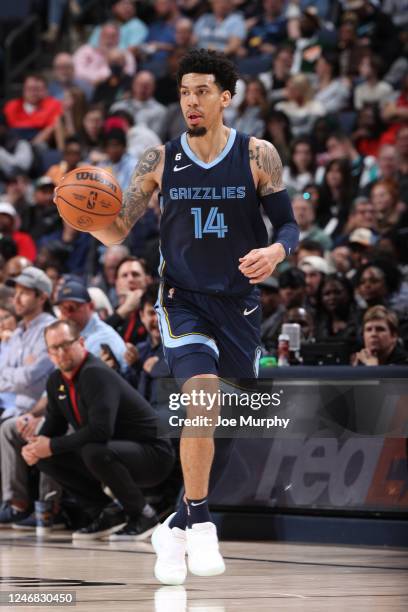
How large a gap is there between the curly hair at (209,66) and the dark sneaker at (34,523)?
4.29 m

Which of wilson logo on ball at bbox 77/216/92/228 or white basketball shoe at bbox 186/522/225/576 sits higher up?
wilson logo on ball at bbox 77/216/92/228

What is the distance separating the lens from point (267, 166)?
564cm

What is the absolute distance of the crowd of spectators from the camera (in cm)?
909

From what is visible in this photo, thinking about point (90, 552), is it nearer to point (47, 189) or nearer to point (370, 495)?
point (370, 495)

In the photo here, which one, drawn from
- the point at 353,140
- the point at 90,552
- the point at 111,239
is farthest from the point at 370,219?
the point at 111,239

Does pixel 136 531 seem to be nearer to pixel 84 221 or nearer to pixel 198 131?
pixel 84 221

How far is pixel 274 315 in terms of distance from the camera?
30.3 feet

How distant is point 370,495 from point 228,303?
96.2 inches

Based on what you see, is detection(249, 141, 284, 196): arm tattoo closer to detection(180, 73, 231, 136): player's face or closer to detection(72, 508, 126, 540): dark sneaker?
detection(180, 73, 231, 136): player's face

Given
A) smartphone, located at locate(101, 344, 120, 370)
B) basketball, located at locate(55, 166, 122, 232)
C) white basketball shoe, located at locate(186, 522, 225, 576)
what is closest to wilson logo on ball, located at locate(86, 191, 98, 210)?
basketball, located at locate(55, 166, 122, 232)

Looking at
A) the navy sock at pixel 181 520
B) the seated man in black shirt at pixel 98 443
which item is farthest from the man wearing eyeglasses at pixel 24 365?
the navy sock at pixel 181 520

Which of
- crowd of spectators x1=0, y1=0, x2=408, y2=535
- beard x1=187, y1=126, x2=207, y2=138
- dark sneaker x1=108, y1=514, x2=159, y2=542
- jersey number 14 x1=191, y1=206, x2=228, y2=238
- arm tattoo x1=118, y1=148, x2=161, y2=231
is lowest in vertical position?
dark sneaker x1=108, y1=514, x2=159, y2=542

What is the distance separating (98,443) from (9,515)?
4.85 ft

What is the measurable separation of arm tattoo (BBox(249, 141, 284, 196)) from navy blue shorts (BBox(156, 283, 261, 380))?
0.51 metres
